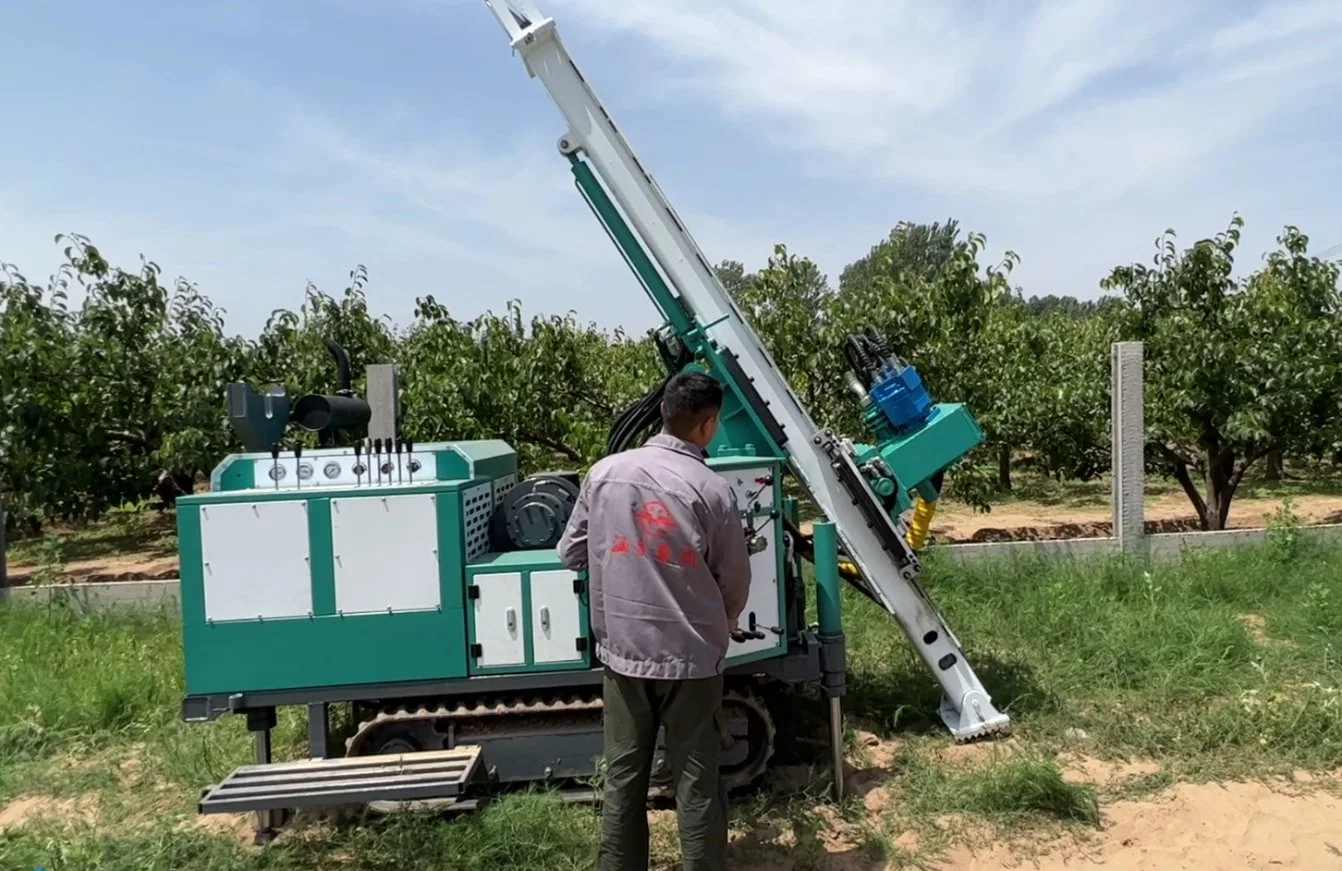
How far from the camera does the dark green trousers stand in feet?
9.64

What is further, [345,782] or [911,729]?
[911,729]

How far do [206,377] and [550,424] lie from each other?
4.05 metres

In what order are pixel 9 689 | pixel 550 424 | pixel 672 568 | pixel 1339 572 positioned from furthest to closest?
pixel 550 424 → pixel 1339 572 → pixel 9 689 → pixel 672 568

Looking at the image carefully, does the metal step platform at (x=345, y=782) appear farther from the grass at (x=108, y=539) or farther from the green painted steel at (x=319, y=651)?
the grass at (x=108, y=539)

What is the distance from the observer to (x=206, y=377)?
10.2 metres

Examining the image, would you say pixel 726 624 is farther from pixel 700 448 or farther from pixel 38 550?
pixel 38 550

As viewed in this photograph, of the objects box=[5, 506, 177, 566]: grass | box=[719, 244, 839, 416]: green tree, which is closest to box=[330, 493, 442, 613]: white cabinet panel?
box=[719, 244, 839, 416]: green tree

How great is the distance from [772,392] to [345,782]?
248 cm

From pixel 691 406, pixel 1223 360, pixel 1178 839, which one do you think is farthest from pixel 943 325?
pixel 691 406

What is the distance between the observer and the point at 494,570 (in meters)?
3.76

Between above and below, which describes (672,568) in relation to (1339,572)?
above

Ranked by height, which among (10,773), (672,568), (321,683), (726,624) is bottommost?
(10,773)

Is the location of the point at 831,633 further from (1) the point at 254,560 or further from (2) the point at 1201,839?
(1) the point at 254,560

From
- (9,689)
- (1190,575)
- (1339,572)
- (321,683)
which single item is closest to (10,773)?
(9,689)
